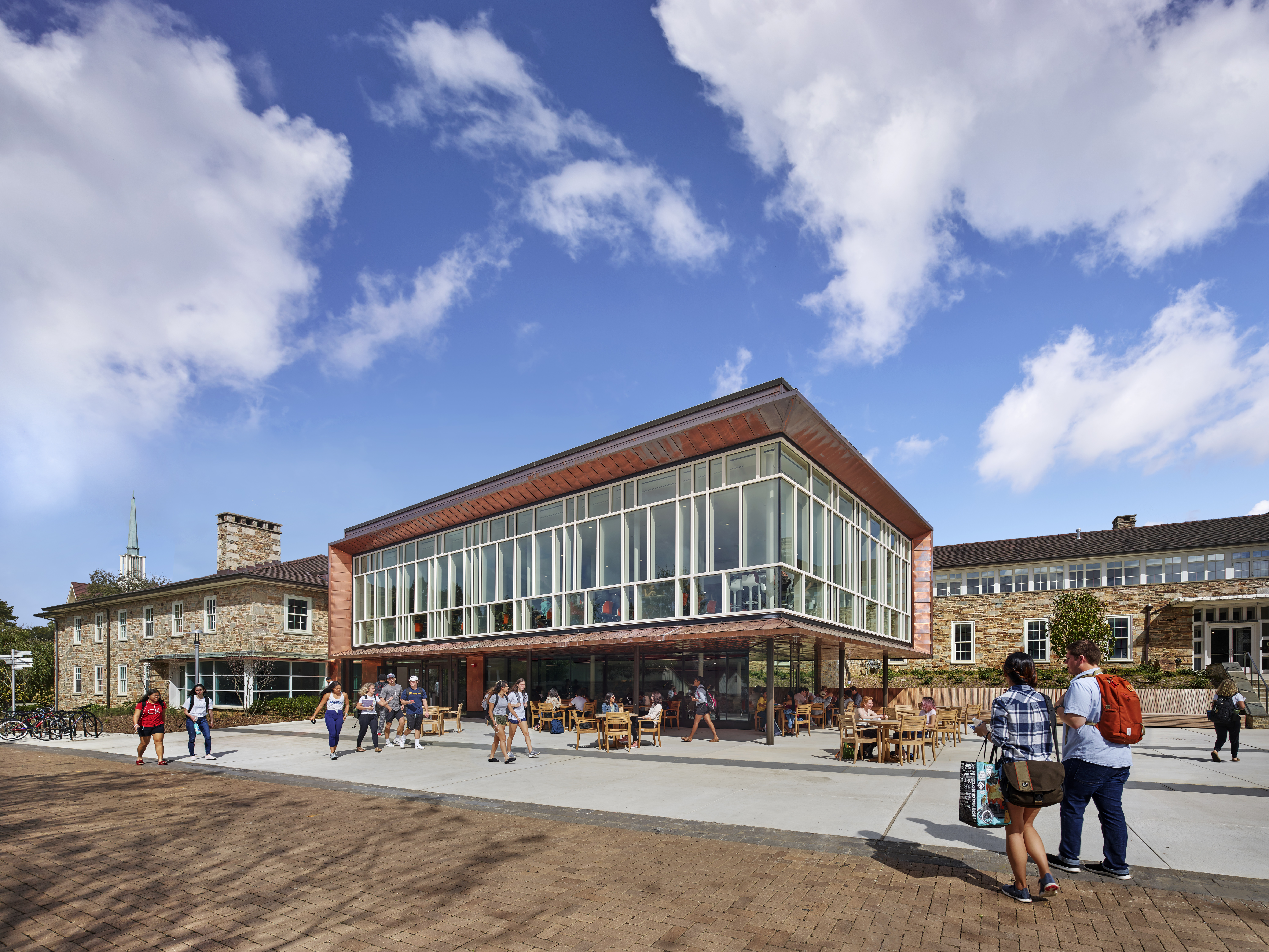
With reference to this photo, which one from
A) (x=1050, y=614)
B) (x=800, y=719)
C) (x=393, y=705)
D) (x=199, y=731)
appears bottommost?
(x=800, y=719)

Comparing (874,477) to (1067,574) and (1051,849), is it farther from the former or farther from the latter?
(1067,574)

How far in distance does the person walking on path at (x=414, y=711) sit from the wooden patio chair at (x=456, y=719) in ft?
2.62

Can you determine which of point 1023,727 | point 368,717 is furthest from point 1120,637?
point 1023,727

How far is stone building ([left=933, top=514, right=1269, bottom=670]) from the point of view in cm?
3331

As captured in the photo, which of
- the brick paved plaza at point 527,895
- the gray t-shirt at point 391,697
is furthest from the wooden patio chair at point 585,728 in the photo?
the brick paved plaza at point 527,895

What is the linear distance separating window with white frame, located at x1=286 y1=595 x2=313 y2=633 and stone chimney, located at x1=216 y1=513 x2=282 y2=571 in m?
4.26

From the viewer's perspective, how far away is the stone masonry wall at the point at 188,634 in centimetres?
3114

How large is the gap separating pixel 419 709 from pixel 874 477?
14.1 m

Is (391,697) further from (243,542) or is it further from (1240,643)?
(1240,643)

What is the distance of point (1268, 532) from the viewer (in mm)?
33875

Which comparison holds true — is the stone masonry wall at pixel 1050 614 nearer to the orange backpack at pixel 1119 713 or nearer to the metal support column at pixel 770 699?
the metal support column at pixel 770 699

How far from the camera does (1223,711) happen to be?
1377 centimetres

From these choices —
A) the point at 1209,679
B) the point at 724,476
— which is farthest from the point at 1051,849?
the point at 1209,679

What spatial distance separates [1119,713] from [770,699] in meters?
11.8
